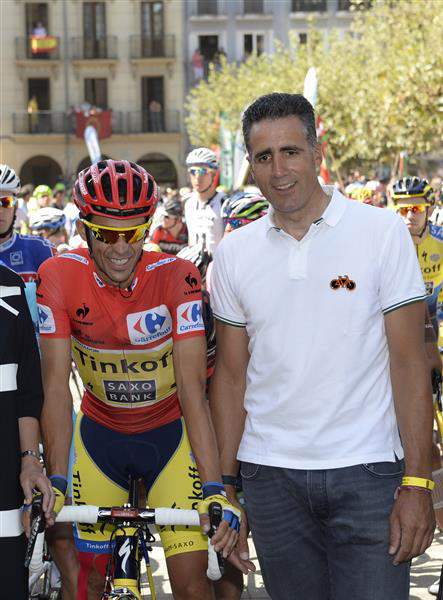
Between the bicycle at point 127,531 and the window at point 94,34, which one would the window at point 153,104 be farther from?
the bicycle at point 127,531

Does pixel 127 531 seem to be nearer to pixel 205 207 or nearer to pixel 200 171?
pixel 205 207

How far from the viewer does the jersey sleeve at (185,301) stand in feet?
13.0

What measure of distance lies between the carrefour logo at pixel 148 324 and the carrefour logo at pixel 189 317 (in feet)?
0.54

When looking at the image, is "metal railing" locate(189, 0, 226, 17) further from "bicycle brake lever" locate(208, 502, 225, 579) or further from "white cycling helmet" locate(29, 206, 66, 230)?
"bicycle brake lever" locate(208, 502, 225, 579)

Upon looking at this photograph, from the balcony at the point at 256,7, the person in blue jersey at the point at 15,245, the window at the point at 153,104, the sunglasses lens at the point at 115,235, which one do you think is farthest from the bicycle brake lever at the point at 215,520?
the balcony at the point at 256,7

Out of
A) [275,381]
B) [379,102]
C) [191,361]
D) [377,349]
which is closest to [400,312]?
[377,349]

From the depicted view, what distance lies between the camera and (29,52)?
51656 mm

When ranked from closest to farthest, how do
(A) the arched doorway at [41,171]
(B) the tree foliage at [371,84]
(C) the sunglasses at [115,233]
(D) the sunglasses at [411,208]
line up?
1. (C) the sunglasses at [115,233]
2. (D) the sunglasses at [411,208]
3. (B) the tree foliage at [371,84]
4. (A) the arched doorway at [41,171]

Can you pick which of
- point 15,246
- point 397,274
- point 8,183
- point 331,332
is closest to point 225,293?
point 331,332

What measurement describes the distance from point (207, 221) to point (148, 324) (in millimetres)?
6612

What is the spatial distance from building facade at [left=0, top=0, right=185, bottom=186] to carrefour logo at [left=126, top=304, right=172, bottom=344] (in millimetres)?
47863

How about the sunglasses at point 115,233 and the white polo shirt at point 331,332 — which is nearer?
the white polo shirt at point 331,332

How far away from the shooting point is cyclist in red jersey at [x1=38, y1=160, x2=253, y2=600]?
12.7 ft

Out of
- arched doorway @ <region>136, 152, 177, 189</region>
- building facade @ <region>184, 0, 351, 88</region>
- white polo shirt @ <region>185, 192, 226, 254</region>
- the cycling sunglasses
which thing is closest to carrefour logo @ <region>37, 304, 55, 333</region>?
the cycling sunglasses
